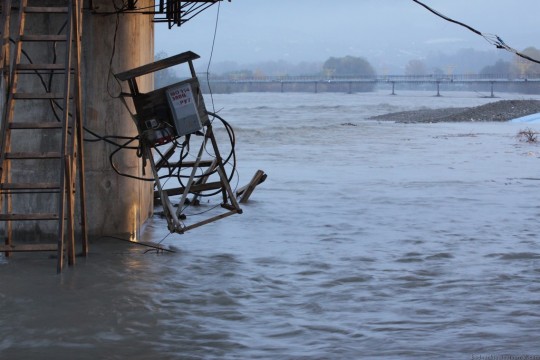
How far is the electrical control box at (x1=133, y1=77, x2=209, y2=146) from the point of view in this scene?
477 inches

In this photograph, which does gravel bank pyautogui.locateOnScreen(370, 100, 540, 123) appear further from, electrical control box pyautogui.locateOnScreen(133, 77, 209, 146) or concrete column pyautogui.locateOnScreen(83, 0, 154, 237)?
electrical control box pyautogui.locateOnScreen(133, 77, 209, 146)

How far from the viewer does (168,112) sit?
12.2 metres

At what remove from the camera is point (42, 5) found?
12.5m

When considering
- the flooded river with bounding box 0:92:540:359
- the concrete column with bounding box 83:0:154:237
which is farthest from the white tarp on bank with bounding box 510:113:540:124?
the concrete column with bounding box 83:0:154:237

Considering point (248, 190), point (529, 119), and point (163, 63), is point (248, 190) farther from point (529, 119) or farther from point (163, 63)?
point (529, 119)

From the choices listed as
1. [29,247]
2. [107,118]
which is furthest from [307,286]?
[107,118]

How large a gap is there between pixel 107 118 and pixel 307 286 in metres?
4.25

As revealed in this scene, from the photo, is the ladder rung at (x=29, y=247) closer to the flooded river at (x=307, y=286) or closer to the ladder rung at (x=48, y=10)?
the flooded river at (x=307, y=286)

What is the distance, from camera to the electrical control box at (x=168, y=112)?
1212 cm

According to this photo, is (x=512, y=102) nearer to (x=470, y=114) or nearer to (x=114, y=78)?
(x=470, y=114)

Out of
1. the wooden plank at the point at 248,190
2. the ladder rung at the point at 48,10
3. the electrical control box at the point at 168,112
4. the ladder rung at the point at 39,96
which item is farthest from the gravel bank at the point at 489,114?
the ladder rung at the point at 39,96

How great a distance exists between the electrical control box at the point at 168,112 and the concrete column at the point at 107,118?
0.85m

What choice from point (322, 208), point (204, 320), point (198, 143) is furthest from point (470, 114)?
point (204, 320)

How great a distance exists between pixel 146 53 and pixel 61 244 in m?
4.79
